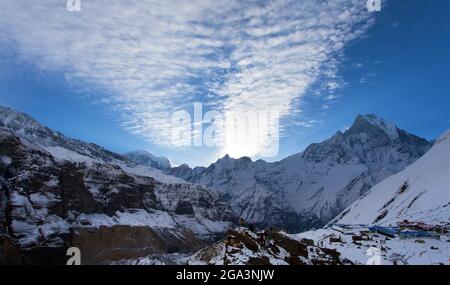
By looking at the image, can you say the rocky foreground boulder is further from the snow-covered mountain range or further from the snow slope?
the snow slope

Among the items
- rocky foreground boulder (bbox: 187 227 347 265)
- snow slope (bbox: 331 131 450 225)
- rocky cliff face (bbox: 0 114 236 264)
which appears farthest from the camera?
rocky cliff face (bbox: 0 114 236 264)

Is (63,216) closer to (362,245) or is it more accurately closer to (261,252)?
(362,245)

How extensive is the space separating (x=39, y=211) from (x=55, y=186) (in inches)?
633

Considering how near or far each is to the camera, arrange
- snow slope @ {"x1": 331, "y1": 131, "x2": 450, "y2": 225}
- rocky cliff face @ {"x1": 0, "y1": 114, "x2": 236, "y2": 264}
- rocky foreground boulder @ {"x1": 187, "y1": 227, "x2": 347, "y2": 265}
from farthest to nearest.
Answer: rocky cliff face @ {"x1": 0, "y1": 114, "x2": 236, "y2": 264}, snow slope @ {"x1": 331, "y1": 131, "x2": 450, "y2": 225}, rocky foreground boulder @ {"x1": 187, "y1": 227, "x2": 347, "y2": 265}

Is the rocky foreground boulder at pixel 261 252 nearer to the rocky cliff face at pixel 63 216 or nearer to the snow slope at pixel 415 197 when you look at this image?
the snow slope at pixel 415 197

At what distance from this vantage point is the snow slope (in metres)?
68.1

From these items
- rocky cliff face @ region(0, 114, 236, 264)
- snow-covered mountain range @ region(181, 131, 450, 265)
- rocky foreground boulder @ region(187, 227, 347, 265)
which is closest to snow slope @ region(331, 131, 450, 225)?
snow-covered mountain range @ region(181, 131, 450, 265)

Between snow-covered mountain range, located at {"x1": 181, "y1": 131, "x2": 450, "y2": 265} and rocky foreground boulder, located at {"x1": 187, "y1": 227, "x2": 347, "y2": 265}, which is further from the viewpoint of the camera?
snow-covered mountain range, located at {"x1": 181, "y1": 131, "x2": 450, "y2": 265}

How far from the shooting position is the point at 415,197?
8781cm

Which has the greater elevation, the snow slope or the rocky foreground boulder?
the snow slope

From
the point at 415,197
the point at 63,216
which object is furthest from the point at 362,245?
the point at 63,216

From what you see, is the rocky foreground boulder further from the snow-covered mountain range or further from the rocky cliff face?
the rocky cliff face
